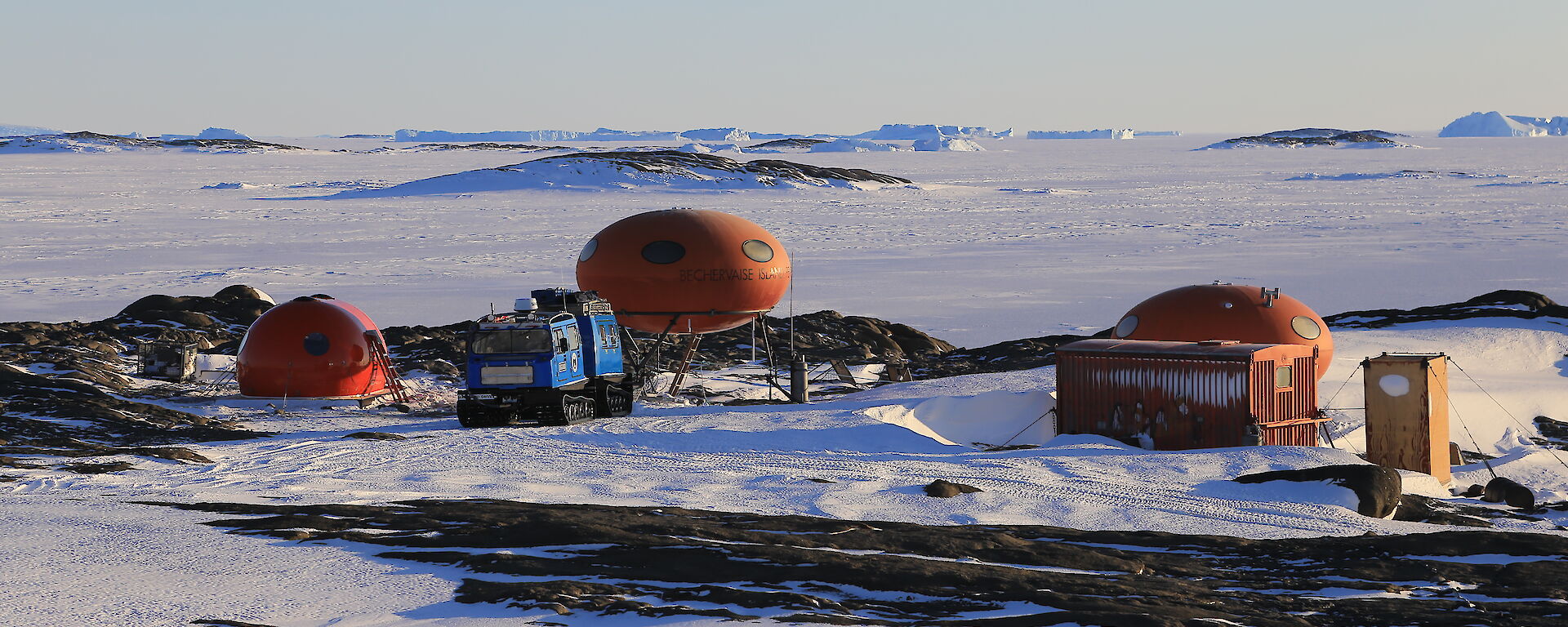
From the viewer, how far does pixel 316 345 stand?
26.0 m

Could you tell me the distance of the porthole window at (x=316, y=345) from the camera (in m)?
25.9

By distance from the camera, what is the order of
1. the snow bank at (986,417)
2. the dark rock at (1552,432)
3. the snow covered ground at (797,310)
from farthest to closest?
the dark rock at (1552,432) < the snow bank at (986,417) < the snow covered ground at (797,310)

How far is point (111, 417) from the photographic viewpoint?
75.5 feet

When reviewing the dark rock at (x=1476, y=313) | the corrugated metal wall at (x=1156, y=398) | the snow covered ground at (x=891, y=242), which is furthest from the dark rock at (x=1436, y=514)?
the snow covered ground at (x=891, y=242)

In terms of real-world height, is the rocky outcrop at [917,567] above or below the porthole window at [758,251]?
below

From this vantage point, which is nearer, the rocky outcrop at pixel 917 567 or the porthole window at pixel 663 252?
the rocky outcrop at pixel 917 567

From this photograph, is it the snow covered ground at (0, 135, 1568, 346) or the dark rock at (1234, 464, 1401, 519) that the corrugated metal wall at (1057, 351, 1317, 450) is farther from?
the snow covered ground at (0, 135, 1568, 346)

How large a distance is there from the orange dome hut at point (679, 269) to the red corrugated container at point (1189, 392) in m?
6.12

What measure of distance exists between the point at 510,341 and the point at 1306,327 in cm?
1308

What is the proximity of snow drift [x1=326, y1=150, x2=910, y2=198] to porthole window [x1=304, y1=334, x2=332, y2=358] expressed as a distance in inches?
2616

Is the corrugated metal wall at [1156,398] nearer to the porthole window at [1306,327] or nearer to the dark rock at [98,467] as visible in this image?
the porthole window at [1306,327]

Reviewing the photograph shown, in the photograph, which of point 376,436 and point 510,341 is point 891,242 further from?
point 376,436

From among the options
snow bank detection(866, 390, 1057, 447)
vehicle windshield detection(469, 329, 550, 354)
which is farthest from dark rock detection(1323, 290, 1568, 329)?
vehicle windshield detection(469, 329, 550, 354)

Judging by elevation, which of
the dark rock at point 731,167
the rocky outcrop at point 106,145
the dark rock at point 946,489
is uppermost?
the rocky outcrop at point 106,145
